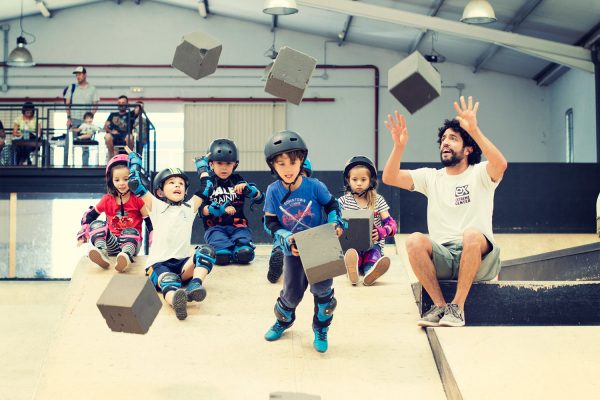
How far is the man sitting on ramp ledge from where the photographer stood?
5.56 meters

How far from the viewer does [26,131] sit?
13.4 m

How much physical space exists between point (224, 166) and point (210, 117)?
12.8 m

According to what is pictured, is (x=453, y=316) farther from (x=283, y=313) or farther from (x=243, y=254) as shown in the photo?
(x=243, y=254)

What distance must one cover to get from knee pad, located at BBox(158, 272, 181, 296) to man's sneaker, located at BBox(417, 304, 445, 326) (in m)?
1.84

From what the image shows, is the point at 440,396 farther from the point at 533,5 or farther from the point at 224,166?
the point at 533,5

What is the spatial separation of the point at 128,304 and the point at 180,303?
1.17m

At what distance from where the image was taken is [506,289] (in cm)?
578

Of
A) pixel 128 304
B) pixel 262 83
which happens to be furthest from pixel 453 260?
pixel 262 83

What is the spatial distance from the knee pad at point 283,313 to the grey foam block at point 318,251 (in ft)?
1.91

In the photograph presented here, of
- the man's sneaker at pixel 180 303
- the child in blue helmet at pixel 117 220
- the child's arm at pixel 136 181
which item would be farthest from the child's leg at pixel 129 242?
the man's sneaker at pixel 180 303

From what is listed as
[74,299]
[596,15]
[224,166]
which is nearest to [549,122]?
[596,15]

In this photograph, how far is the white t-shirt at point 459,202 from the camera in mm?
5730

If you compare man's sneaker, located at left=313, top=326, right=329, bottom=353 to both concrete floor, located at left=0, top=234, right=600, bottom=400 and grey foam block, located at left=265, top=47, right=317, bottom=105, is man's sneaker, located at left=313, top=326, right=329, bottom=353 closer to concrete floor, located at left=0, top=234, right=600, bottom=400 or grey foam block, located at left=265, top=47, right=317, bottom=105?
concrete floor, located at left=0, top=234, right=600, bottom=400

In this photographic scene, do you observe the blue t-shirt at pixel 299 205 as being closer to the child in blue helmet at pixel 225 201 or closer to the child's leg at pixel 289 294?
the child's leg at pixel 289 294
